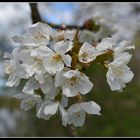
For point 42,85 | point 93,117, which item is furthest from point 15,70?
point 93,117

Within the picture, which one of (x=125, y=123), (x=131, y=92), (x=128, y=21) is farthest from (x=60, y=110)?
(x=128, y=21)

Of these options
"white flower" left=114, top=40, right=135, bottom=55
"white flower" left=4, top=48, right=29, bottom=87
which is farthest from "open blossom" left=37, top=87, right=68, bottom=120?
"white flower" left=114, top=40, right=135, bottom=55

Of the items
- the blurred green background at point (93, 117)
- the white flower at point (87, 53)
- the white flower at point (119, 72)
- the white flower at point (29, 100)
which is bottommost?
the blurred green background at point (93, 117)

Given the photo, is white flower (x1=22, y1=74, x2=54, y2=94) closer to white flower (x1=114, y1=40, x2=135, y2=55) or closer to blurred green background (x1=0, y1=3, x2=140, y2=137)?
white flower (x1=114, y1=40, x2=135, y2=55)

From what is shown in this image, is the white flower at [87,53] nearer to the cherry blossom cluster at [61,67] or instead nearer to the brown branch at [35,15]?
the cherry blossom cluster at [61,67]

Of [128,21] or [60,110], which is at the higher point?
[60,110]

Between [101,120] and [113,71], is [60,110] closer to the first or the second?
[113,71]

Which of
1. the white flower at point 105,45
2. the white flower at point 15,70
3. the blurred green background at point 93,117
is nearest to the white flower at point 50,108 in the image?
the white flower at point 15,70
